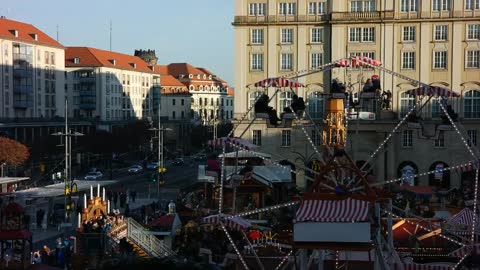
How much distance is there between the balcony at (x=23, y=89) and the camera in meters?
96.4

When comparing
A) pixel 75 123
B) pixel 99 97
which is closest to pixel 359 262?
pixel 75 123

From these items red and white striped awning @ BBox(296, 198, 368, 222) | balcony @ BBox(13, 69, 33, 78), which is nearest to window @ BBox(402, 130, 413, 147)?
red and white striped awning @ BBox(296, 198, 368, 222)

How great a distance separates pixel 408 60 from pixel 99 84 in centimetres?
7420

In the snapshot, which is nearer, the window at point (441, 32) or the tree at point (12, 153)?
the window at point (441, 32)

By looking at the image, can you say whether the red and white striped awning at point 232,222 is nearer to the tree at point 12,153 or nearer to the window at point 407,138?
the window at point 407,138

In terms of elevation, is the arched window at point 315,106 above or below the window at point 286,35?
below

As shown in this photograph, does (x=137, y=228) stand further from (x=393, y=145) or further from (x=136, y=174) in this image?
(x=136, y=174)

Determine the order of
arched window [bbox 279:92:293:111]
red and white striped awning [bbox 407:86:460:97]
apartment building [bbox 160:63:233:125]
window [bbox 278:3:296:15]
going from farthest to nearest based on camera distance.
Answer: apartment building [bbox 160:63:233:125] < window [bbox 278:3:296:15] < arched window [bbox 279:92:293:111] < red and white striped awning [bbox 407:86:460:97]

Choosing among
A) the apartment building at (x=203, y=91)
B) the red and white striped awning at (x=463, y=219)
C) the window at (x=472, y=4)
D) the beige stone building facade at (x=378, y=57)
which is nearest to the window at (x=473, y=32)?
the beige stone building facade at (x=378, y=57)

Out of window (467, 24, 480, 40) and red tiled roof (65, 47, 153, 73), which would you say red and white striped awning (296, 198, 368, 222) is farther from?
red tiled roof (65, 47, 153, 73)

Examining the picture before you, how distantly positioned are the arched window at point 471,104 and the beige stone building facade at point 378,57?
0.07 m

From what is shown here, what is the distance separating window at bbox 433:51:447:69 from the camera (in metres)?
57.6

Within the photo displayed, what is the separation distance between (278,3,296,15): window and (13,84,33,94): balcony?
150 ft

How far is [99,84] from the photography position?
410ft
